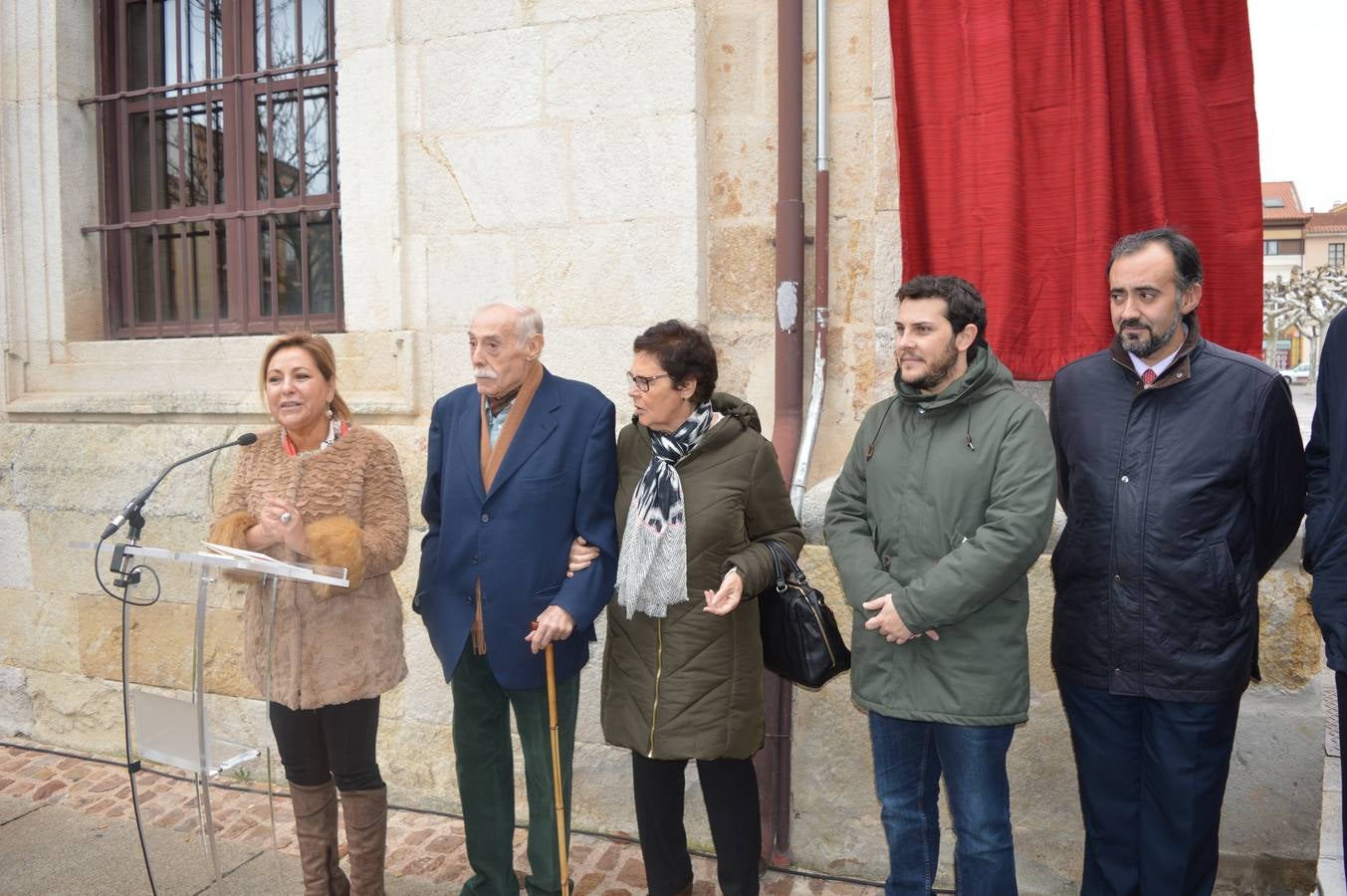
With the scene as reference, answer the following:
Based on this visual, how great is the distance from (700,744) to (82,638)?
361cm

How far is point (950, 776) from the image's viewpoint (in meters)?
2.57

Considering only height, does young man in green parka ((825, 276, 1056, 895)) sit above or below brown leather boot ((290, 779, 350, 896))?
above

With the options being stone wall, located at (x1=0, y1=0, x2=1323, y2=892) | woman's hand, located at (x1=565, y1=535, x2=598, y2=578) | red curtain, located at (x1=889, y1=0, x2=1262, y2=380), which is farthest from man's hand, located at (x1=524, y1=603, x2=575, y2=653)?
red curtain, located at (x1=889, y1=0, x2=1262, y2=380)

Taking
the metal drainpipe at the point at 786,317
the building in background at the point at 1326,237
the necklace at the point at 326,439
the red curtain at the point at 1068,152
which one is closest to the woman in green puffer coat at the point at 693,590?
the metal drainpipe at the point at 786,317

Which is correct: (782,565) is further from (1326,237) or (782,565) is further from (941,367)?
(1326,237)

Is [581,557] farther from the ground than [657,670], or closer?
farther from the ground

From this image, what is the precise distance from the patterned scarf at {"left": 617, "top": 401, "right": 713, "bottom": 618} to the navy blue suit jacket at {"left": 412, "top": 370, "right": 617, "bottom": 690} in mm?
140

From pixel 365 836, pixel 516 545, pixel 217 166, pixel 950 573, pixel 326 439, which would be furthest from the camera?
pixel 217 166

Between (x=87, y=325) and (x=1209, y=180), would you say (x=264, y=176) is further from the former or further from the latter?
(x=1209, y=180)

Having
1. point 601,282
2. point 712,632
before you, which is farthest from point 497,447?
point 601,282

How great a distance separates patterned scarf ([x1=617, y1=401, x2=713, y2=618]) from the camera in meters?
2.66

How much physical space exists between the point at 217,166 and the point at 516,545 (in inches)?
123

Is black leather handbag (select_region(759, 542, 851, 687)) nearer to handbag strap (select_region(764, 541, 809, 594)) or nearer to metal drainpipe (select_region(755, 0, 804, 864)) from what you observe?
handbag strap (select_region(764, 541, 809, 594))

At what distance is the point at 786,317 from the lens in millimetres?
3643
